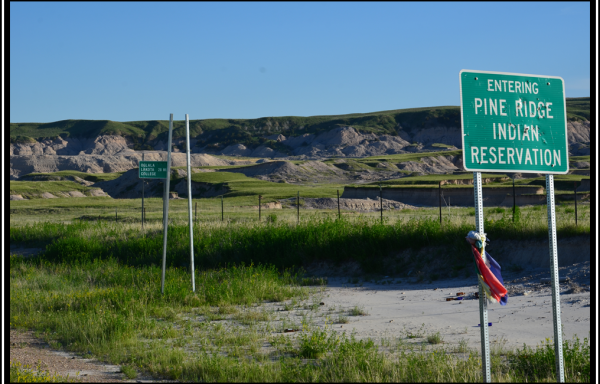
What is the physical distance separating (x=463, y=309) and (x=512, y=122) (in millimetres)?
6796

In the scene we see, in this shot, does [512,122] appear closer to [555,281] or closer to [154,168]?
[555,281]

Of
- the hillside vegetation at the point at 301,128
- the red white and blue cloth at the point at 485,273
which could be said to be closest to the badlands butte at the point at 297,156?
the hillside vegetation at the point at 301,128

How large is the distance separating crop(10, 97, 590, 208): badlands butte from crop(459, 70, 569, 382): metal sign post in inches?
1601

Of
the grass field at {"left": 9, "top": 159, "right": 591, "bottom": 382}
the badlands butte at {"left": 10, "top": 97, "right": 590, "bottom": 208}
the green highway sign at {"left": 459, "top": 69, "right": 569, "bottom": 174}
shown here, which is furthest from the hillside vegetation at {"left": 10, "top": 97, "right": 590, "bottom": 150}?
the green highway sign at {"left": 459, "top": 69, "right": 569, "bottom": 174}

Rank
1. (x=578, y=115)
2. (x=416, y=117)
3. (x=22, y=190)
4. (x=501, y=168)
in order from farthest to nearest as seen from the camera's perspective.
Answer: (x=416, y=117), (x=578, y=115), (x=22, y=190), (x=501, y=168)

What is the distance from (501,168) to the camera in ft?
16.2

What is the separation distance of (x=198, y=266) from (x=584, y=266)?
11863 mm

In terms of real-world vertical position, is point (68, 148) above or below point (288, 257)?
above

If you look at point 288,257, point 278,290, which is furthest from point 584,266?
point 288,257

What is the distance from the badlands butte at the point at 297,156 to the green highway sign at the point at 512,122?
133ft

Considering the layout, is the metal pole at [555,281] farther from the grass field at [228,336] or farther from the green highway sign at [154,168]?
the green highway sign at [154,168]

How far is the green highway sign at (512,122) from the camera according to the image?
4.93 meters

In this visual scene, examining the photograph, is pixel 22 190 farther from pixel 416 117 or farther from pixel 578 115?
pixel 578 115

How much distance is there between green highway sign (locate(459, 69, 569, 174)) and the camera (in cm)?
493
